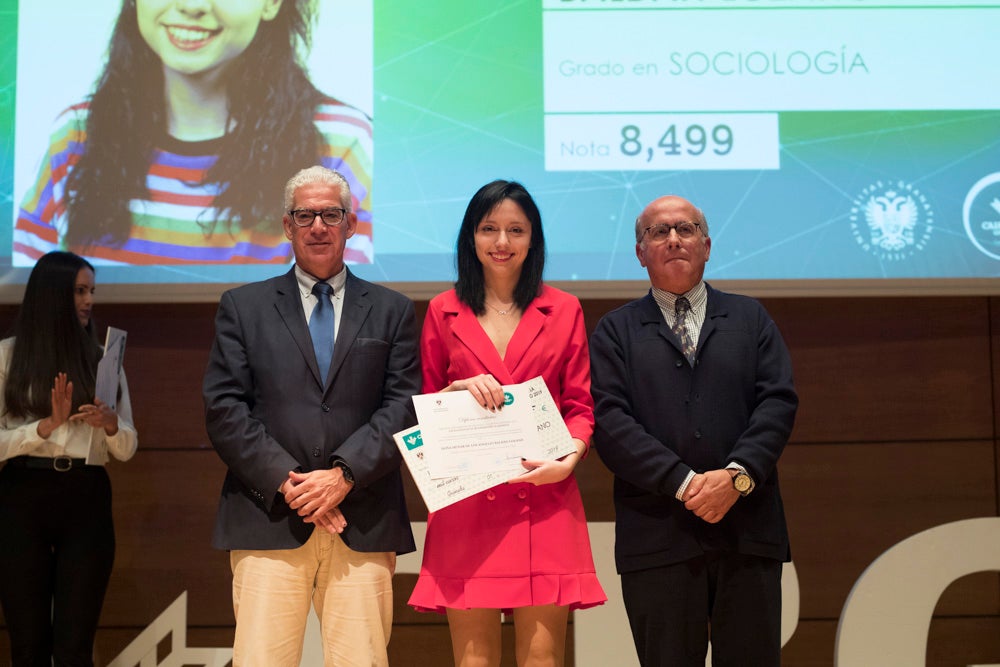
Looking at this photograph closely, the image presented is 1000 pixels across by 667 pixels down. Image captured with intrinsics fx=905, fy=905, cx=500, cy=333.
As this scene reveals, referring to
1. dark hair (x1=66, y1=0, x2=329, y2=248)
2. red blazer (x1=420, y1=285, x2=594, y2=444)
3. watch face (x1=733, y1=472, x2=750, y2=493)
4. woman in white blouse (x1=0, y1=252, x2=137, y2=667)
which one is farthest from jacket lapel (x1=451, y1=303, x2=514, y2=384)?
woman in white blouse (x1=0, y1=252, x2=137, y2=667)

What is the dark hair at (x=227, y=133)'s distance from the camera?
Result: 141 inches

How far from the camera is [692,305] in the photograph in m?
2.61

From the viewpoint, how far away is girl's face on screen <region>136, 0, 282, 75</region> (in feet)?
11.8

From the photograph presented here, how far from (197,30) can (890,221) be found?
9.32 feet

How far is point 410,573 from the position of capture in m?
3.67

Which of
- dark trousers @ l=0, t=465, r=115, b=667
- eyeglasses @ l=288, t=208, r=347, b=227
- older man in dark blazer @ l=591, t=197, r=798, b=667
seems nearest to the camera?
older man in dark blazer @ l=591, t=197, r=798, b=667

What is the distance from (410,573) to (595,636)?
0.78 meters

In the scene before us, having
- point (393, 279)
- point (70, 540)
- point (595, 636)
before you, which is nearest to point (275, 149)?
point (393, 279)

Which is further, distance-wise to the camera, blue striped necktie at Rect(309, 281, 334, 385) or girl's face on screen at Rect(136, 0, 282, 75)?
girl's face on screen at Rect(136, 0, 282, 75)

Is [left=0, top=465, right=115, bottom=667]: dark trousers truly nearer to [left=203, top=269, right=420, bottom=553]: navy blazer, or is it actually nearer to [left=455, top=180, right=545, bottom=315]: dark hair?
[left=203, top=269, right=420, bottom=553]: navy blazer

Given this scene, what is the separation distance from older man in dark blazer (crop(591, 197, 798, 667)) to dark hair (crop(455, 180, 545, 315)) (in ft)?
0.86

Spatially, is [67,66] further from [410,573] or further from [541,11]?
[410,573]

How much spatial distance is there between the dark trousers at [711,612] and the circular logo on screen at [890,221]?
168cm

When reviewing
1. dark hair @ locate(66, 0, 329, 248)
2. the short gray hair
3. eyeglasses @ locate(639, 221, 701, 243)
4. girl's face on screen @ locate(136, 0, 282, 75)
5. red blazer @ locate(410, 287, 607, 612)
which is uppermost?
girl's face on screen @ locate(136, 0, 282, 75)
